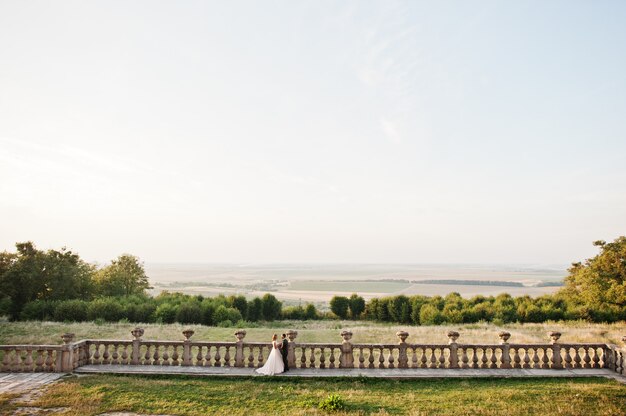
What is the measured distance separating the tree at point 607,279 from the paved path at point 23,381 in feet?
163

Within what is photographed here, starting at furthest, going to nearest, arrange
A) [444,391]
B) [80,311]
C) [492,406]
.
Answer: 1. [80,311]
2. [444,391]
3. [492,406]

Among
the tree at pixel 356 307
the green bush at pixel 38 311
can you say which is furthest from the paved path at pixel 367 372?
the tree at pixel 356 307

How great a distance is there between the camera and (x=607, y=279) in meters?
44.5

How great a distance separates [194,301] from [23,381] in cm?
4247

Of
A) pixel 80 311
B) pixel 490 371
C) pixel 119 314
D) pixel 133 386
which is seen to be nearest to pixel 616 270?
pixel 490 371

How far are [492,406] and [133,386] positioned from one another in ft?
38.0

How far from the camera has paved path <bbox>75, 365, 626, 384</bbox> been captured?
14.9m

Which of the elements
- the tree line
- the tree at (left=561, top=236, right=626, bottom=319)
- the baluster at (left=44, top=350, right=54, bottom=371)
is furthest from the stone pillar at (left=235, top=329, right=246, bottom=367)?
the tree at (left=561, top=236, right=626, bottom=319)

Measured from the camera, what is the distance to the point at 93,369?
15.5 meters

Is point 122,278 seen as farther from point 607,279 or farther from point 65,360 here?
point 607,279

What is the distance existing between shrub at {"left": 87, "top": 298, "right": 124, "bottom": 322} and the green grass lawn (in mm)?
37036

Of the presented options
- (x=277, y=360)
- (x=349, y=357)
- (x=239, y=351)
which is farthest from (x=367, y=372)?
(x=239, y=351)

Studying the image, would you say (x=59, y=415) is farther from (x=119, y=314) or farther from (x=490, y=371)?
(x=119, y=314)

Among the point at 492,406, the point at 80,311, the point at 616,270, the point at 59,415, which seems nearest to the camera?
the point at 59,415
